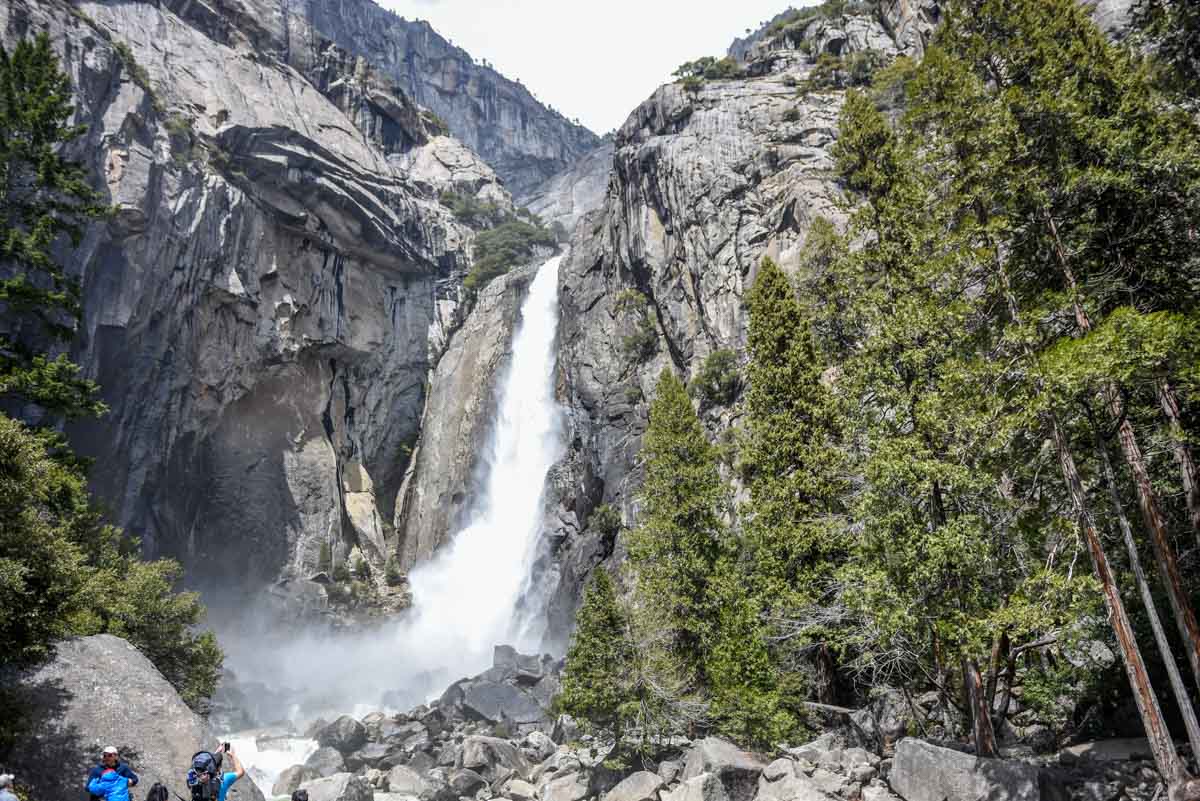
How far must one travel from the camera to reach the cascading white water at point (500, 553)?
4634cm

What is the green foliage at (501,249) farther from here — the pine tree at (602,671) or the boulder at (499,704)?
the pine tree at (602,671)

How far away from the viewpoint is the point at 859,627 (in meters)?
13.7

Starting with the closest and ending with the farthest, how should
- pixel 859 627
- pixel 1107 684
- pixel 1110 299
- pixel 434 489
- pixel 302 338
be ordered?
pixel 1110 299 → pixel 1107 684 → pixel 859 627 → pixel 302 338 → pixel 434 489

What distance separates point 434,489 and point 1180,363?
168 feet

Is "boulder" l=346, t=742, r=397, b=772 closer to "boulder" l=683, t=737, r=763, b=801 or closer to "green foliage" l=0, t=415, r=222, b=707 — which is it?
"green foliage" l=0, t=415, r=222, b=707

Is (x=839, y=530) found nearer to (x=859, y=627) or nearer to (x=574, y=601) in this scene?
(x=859, y=627)

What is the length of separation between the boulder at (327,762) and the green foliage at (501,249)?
46.6m

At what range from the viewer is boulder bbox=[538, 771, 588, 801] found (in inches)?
679

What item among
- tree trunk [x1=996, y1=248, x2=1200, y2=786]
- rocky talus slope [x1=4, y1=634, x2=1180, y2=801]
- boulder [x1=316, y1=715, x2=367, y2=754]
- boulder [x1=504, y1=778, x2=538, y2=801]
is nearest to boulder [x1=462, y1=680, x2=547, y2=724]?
boulder [x1=316, y1=715, x2=367, y2=754]

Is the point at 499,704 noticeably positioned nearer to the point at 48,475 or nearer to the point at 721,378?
the point at 721,378

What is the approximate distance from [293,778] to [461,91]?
120 metres

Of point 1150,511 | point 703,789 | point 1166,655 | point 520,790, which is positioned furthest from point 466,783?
point 1150,511

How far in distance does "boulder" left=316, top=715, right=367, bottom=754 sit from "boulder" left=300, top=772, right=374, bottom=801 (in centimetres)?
381

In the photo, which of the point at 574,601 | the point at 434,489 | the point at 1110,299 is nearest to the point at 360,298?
the point at 434,489
